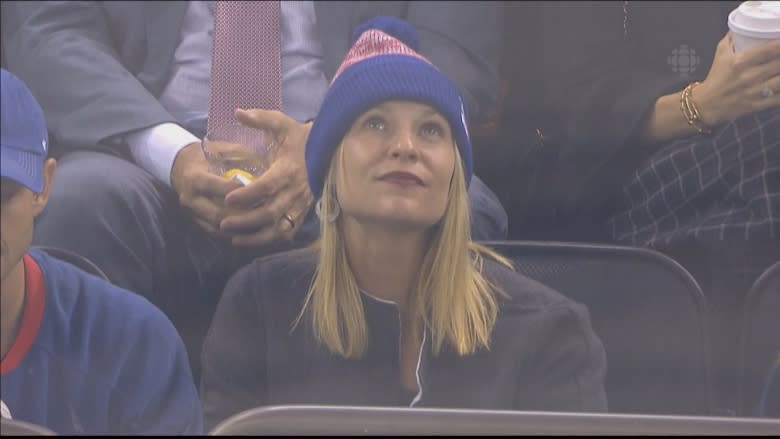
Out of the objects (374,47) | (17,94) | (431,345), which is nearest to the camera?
Result: (17,94)

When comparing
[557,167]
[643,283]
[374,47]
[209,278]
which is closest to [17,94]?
[209,278]

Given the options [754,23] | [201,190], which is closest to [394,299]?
[201,190]

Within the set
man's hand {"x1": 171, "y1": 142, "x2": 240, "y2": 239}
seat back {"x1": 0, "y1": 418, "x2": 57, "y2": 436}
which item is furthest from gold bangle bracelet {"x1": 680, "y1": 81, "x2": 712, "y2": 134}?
seat back {"x1": 0, "y1": 418, "x2": 57, "y2": 436}

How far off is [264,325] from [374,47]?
17.4 inches

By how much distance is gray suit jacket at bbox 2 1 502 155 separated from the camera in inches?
73.3

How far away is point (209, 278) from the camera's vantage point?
1751mm

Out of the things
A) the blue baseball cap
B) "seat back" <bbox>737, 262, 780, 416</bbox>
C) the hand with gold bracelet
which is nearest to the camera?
the blue baseball cap

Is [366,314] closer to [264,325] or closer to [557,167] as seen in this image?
[264,325]

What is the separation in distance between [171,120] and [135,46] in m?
0.15

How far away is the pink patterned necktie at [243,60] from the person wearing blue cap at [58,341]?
306 mm

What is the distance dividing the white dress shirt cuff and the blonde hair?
24cm

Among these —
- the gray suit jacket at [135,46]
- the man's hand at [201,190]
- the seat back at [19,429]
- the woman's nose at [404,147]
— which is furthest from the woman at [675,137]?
the seat back at [19,429]

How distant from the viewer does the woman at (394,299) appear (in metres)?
1.69

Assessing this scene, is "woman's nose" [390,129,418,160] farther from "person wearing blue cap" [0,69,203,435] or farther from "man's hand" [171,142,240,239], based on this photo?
"person wearing blue cap" [0,69,203,435]
